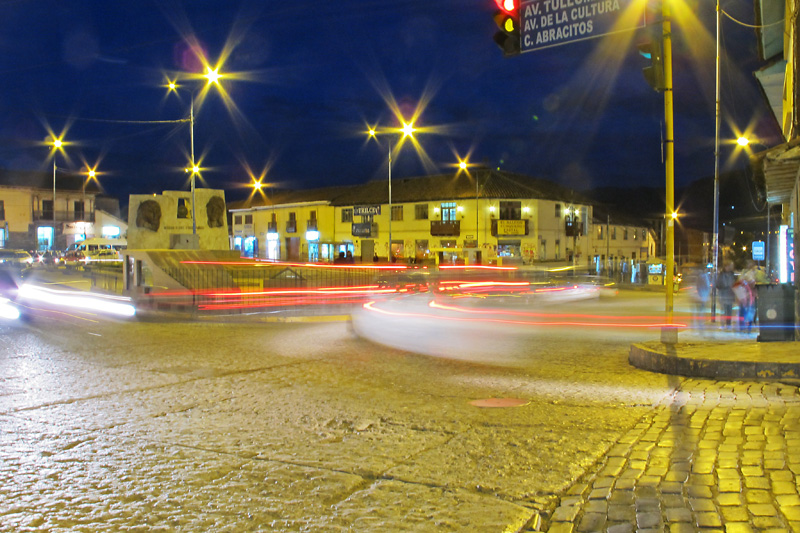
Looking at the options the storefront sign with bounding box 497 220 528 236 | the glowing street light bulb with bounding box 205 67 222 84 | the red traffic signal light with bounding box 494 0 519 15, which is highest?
the glowing street light bulb with bounding box 205 67 222 84

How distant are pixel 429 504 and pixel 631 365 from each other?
6.82 meters

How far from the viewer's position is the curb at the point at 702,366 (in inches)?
340

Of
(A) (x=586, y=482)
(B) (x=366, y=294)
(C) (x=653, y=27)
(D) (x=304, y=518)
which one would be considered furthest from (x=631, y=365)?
(B) (x=366, y=294)

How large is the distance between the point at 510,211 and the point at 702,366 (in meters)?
52.2

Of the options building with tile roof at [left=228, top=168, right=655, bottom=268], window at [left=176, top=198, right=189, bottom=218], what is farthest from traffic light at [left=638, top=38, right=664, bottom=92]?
building with tile roof at [left=228, top=168, right=655, bottom=268]

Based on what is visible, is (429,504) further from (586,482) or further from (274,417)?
(274,417)

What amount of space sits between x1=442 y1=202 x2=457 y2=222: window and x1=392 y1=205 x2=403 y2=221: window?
5005mm

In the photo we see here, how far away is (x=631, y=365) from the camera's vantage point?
10.5 metres

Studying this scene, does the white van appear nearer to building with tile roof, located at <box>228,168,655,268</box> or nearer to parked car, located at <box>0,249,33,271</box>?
parked car, located at <box>0,249,33,271</box>

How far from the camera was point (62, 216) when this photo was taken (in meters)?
75.6

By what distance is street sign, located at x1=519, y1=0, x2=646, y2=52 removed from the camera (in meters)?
9.59

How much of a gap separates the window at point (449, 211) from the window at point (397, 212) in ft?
16.4

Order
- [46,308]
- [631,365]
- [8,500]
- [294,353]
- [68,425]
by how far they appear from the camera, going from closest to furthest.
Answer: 1. [8,500]
2. [68,425]
3. [631,365]
4. [294,353]
5. [46,308]

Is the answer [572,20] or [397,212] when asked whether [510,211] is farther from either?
[572,20]
